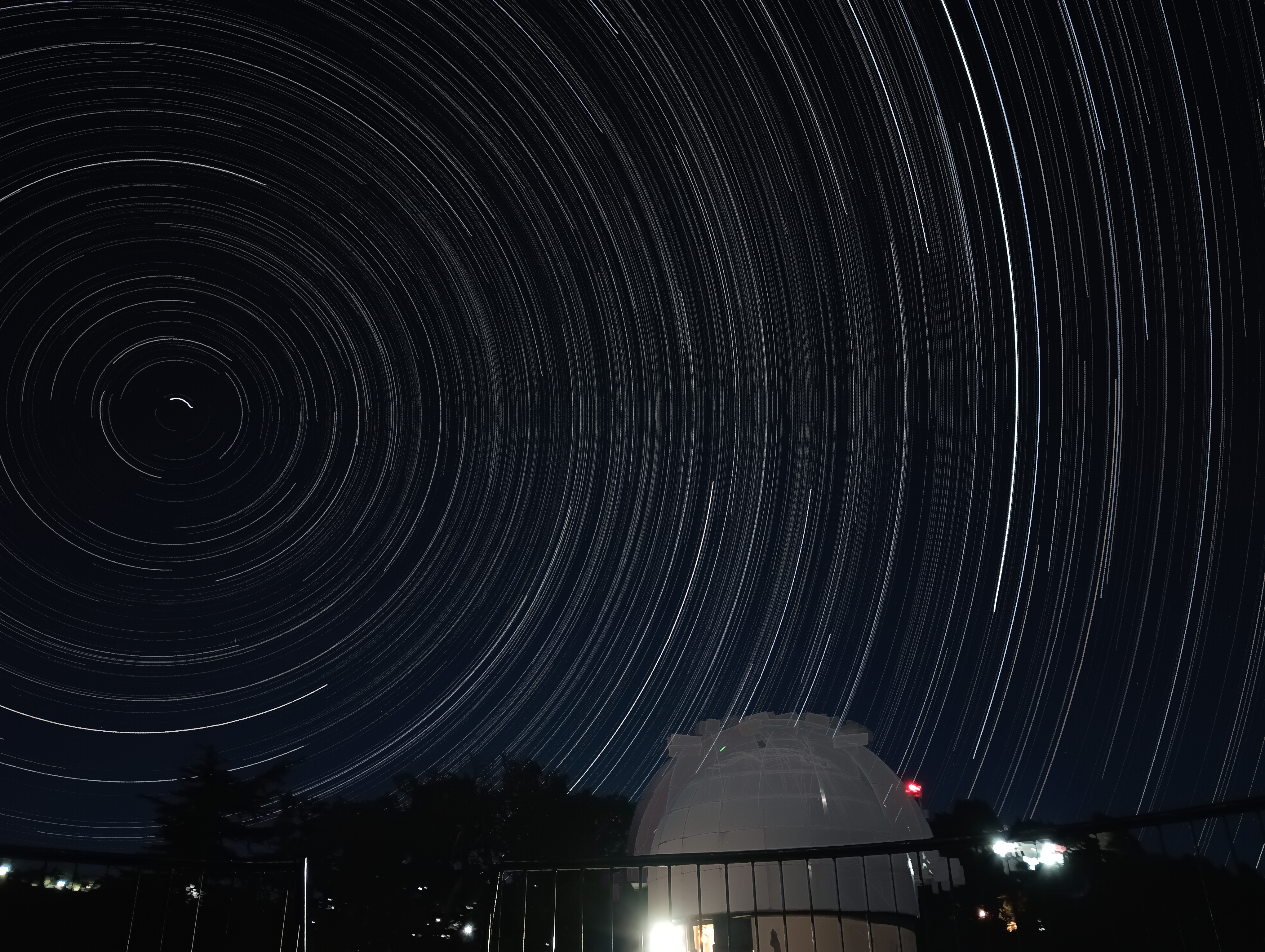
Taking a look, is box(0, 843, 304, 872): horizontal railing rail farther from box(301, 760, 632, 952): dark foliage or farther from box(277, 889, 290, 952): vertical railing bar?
box(301, 760, 632, 952): dark foliage

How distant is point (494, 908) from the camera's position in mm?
5965

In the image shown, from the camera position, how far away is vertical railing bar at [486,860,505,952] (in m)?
5.75

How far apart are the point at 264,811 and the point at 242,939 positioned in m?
10.4

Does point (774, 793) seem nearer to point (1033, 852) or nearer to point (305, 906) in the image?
point (1033, 852)

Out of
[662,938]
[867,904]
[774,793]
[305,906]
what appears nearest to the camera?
[867,904]

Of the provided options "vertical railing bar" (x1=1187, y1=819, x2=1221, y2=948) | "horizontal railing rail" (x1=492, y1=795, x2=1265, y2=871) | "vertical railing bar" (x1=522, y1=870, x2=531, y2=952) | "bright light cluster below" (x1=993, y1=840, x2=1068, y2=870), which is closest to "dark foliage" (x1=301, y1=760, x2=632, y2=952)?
"bright light cluster below" (x1=993, y1=840, x2=1068, y2=870)

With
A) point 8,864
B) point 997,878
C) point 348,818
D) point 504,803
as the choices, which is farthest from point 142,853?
point 504,803

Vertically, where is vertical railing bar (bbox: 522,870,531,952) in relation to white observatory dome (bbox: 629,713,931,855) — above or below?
below

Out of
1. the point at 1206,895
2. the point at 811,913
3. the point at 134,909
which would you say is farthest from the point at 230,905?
the point at 1206,895

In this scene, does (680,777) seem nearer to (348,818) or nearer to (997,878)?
(997,878)

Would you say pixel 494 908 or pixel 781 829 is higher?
pixel 781 829

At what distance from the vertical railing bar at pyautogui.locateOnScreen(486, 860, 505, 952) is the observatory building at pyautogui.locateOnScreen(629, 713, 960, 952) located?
31.3 feet

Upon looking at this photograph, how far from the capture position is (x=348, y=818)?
34781mm

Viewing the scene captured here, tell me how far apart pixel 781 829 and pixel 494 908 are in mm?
14152
